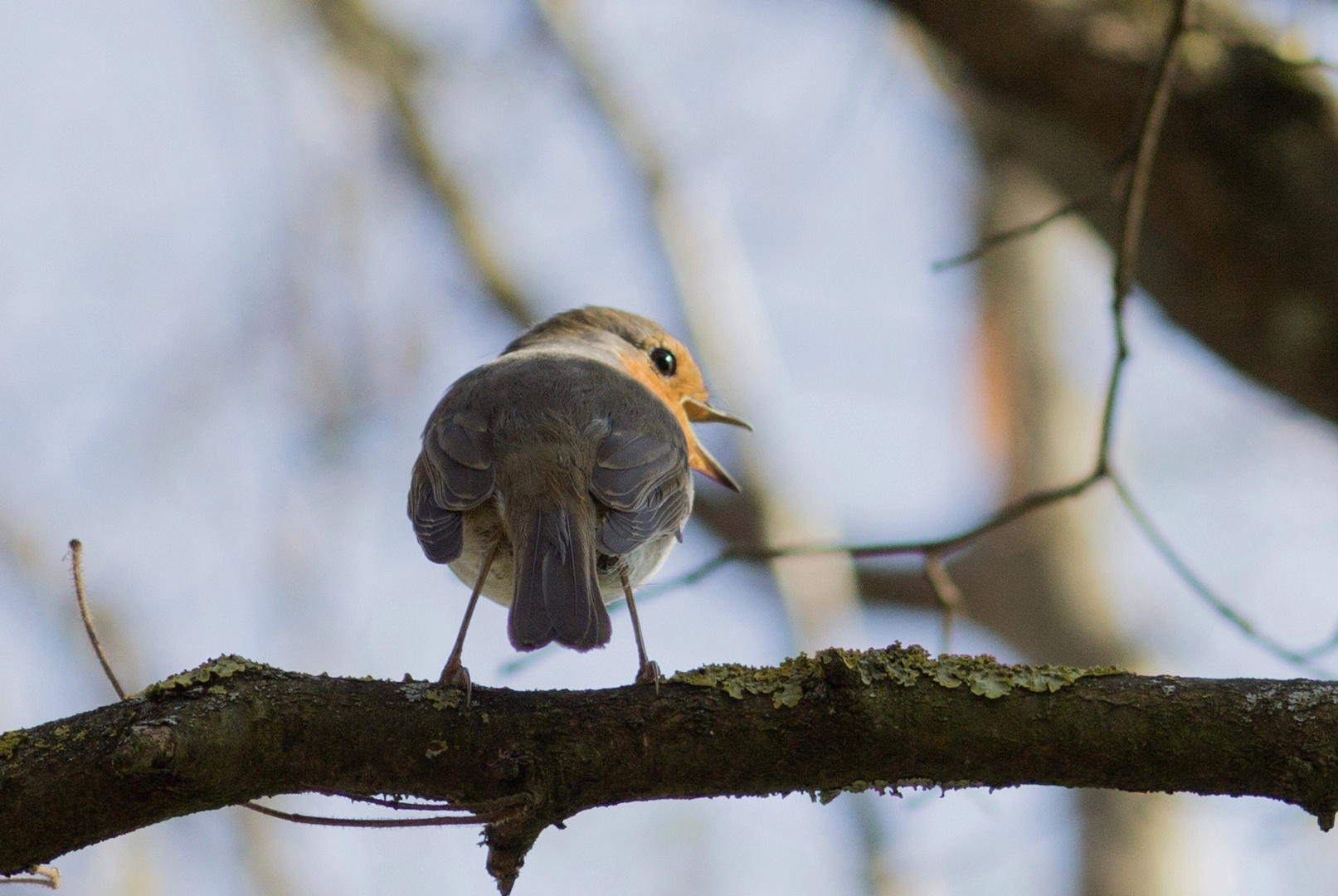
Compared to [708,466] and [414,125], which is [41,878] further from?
[414,125]

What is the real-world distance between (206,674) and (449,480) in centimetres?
131

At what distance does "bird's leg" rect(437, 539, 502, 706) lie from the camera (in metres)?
2.68

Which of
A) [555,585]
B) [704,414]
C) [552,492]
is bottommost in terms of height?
[555,585]

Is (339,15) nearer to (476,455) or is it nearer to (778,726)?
(476,455)

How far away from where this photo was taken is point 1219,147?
5.30m

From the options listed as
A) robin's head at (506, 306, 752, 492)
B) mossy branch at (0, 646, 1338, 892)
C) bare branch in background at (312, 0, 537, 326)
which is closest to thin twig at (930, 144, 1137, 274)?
robin's head at (506, 306, 752, 492)

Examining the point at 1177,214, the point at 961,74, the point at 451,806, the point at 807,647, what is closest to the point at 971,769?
the point at 451,806

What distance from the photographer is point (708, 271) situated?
862 centimetres

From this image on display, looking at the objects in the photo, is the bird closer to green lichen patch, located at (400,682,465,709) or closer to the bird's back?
the bird's back

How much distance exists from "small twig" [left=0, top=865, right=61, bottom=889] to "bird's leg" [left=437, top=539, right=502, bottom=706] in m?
0.78

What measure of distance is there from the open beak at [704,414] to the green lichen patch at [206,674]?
325 cm

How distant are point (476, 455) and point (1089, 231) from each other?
3.72 m

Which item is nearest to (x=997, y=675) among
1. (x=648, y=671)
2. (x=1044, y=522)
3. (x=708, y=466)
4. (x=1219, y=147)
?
(x=648, y=671)

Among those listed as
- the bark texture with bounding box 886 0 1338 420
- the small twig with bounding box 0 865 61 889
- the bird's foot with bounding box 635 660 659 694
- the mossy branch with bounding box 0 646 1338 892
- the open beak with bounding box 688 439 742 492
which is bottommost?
the small twig with bounding box 0 865 61 889
